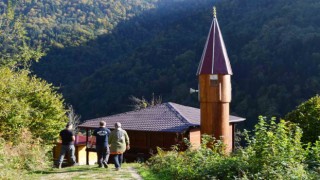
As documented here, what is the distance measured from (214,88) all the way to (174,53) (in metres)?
45.8

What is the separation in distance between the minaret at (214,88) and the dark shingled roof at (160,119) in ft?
4.96

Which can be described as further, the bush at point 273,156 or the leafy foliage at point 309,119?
the leafy foliage at point 309,119

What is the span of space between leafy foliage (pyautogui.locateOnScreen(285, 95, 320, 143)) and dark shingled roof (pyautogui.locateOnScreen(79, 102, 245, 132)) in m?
5.63

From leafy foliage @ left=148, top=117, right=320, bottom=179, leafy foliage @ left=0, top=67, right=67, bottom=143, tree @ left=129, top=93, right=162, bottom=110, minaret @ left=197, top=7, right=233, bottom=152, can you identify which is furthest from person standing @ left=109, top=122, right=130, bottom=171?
tree @ left=129, top=93, right=162, bottom=110

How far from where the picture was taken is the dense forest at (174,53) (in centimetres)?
5019

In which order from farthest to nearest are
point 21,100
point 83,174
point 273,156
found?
point 21,100
point 83,174
point 273,156

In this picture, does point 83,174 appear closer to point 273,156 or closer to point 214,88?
point 273,156

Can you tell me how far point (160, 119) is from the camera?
23.1m

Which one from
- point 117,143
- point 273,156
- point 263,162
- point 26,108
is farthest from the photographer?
point 26,108

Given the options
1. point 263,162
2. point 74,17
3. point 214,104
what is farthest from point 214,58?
point 74,17

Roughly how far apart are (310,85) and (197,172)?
40.2 m

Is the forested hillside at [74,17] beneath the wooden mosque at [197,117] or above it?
above

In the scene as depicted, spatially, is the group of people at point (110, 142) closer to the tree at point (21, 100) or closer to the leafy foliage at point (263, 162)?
the leafy foliage at point (263, 162)

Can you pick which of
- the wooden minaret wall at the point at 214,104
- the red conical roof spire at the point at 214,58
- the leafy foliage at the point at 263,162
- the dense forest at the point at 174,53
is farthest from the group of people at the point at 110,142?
the dense forest at the point at 174,53
